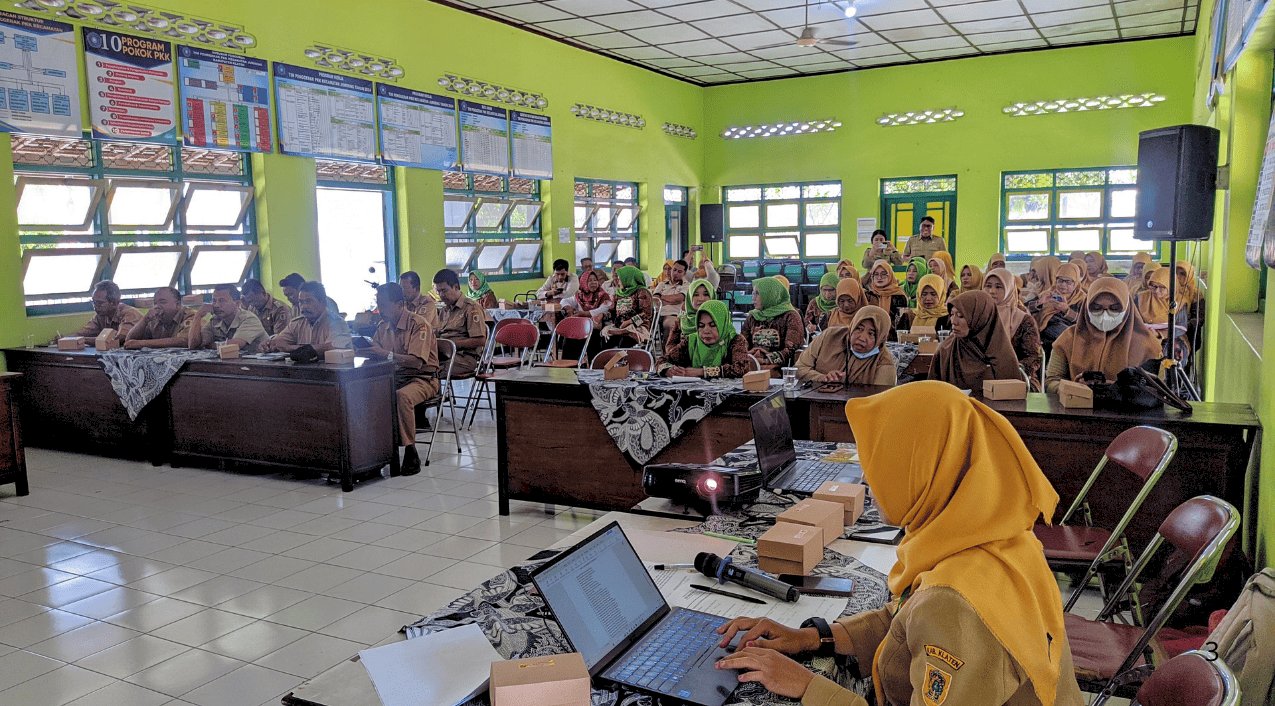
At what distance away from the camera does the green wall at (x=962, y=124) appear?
12.0 metres

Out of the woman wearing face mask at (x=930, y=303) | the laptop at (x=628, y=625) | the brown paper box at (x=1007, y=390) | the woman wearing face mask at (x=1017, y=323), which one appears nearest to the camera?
the laptop at (x=628, y=625)

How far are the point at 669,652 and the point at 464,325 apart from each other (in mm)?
6078

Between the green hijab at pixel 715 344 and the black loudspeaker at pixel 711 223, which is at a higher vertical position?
the black loudspeaker at pixel 711 223

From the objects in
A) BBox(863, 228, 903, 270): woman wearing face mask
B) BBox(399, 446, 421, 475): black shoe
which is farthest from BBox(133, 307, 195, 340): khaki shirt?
BBox(863, 228, 903, 270): woman wearing face mask

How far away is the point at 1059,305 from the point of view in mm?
8203

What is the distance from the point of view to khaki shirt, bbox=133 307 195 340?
22.2 feet

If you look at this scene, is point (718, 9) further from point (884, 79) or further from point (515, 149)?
point (884, 79)

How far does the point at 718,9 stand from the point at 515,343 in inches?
194

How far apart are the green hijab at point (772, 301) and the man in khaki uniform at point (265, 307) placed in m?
3.92

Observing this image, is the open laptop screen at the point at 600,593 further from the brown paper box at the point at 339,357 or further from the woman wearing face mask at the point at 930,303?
the woman wearing face mask at the point at 930,303

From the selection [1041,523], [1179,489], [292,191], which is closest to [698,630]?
[1041,523]

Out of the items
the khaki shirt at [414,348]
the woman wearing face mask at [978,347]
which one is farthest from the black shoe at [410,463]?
the woman wearing face mask at [978,347]

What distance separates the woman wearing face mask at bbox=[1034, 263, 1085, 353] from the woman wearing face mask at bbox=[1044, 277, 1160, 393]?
1793mm

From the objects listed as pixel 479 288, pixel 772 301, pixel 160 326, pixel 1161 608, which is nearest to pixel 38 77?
pixel 160 326
